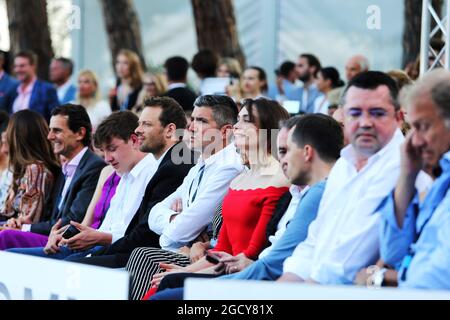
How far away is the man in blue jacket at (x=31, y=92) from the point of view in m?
13.3

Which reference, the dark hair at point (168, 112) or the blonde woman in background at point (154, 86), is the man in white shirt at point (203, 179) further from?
the blonde woman in background at point (154, 86)

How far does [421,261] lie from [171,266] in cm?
233

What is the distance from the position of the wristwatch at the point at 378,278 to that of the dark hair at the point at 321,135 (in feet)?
3.11

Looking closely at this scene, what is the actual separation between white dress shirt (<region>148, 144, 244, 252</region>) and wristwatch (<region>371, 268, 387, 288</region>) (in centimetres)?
224

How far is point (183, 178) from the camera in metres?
7.63

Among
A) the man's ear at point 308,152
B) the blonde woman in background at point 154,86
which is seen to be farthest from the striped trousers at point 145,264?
the blonde woman in background at point 154,86

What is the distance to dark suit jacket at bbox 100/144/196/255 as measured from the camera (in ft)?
24.2

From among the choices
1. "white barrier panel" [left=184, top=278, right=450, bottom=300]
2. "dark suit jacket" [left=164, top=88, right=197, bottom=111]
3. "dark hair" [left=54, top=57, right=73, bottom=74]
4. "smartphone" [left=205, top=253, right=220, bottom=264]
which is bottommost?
"smartphone" [left=205, top=253, right=220, bottom=264]

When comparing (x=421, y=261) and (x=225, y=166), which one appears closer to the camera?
(x=421, y=261)

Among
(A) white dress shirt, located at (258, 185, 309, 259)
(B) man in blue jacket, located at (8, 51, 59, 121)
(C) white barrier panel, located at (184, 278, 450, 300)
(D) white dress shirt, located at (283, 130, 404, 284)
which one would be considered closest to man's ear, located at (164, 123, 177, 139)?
(A) white dress shirt, located at (258, 185, 309, 259)

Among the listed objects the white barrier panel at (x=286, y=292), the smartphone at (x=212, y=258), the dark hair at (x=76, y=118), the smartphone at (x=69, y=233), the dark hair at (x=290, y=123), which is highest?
the dark hair at (x=76, y=118)

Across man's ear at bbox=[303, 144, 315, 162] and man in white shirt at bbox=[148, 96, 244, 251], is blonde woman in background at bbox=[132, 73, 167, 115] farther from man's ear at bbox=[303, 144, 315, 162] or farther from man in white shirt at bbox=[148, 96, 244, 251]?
man's ear at bbox=[303, 144, 315, 162]
